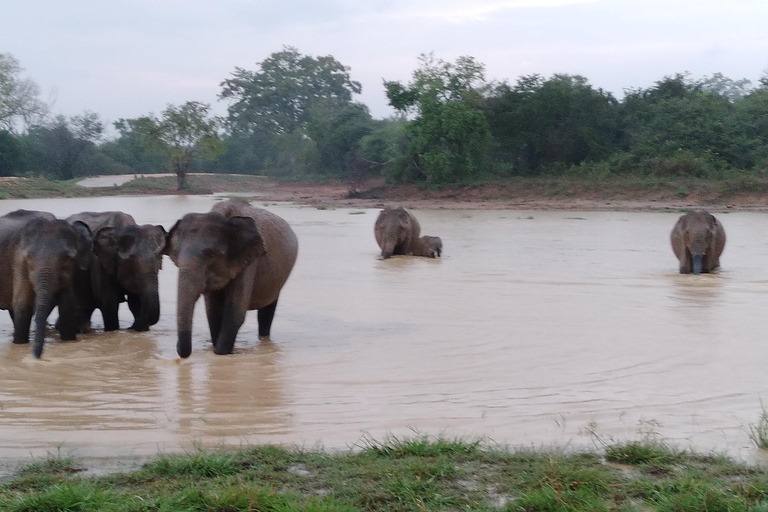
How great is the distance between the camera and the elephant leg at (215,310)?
8969 mm

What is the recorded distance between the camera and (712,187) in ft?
127

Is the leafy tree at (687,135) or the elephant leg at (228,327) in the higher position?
the leafy tree at (687,135)

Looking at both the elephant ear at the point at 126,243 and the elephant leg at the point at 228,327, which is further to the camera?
the elephant ear at the point at 126,243

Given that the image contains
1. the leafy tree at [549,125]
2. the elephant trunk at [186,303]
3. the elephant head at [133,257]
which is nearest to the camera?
the elephant trunk at [186,303]

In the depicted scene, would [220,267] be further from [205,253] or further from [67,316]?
[67,316]

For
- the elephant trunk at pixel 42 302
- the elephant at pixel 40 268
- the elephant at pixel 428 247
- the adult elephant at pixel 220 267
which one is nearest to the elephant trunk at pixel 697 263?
the elephant at pixel 428 247

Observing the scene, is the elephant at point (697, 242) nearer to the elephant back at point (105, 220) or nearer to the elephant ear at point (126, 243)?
the elephant back at point (105, 220)

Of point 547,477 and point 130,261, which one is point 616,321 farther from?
point 547,477

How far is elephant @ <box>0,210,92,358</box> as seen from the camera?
28.6ft

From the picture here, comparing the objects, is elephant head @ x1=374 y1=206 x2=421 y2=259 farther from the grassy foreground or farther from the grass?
the grass

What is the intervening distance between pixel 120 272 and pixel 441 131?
3850 cm

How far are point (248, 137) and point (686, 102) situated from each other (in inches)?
2293

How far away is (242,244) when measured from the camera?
28.2ft

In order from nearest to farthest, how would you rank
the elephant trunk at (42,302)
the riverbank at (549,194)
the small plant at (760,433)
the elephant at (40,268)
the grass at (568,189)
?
1. the small plant at (760,433)
2. the elephant trunk at (42,302)
3. the elephant at (40,268)
4. the riverbank at (549,194)
5. the grass at (568,189)
